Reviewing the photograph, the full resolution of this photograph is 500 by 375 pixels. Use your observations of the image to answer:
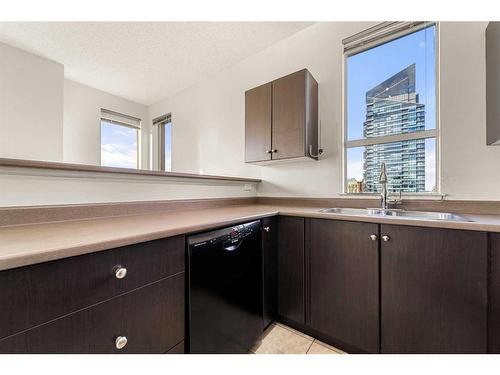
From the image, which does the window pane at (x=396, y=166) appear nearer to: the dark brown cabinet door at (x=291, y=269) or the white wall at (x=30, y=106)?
the dark brown cabinet door at (x=291, y=269)

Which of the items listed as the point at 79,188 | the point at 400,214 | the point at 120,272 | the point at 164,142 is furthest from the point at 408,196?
the point at 164,142

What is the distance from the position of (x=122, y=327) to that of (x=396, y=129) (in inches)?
81.9

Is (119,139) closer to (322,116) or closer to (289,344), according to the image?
(322,116)

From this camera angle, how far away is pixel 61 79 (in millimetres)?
2602

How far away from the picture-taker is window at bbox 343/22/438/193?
5.04 feet

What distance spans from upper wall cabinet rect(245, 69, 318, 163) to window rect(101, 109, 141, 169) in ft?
8.95

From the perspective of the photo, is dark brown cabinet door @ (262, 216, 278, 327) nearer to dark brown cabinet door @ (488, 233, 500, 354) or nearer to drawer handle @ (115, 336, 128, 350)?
drawer handle @ (115, 336, 128, 350)

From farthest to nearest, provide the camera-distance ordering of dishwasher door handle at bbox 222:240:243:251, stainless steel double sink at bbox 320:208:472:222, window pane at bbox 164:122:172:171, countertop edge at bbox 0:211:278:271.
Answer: window pane at bbox 164:122:172:171
stainless steel double sink at bbox 320:208:472:222
dishwasher door handle at bbox 222:240:243:251
countertop edge at bbox 0:211:278:271

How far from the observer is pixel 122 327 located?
67cm

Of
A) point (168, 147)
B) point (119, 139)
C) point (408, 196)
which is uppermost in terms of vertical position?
point (119, 139)

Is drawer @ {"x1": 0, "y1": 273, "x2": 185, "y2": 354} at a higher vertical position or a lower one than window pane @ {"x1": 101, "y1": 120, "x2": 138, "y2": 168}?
lower

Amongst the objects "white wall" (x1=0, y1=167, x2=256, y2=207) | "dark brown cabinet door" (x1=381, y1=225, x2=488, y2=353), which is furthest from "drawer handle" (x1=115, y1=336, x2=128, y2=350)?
"dark brown cabinet door" (x1=381, y1=225, x2=488, y2=353)

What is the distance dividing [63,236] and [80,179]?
516mm

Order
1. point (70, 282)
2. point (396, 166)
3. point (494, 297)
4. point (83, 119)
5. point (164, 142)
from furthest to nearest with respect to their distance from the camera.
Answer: point (164, 142)
point (83, 119)
point (396, 166)
point (494, 297)
point (70, 282)
